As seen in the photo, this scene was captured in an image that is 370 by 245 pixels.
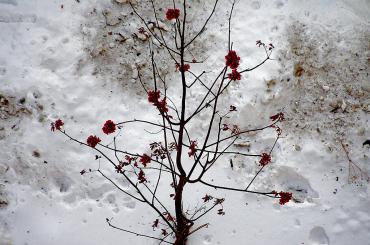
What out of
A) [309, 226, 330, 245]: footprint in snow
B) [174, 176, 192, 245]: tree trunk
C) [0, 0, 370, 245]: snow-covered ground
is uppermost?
[0, 0, 370, 245]: snow-covered ground

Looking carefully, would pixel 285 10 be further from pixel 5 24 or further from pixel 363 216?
pixel 5 24

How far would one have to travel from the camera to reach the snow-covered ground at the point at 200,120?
3439 millimetres

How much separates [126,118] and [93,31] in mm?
1219

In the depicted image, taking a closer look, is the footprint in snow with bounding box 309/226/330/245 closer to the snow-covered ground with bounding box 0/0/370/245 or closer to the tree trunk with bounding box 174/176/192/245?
the snow-covered ground with bounding box 0/0/370/245

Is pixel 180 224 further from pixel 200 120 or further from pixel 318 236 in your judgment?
pixel 318 236

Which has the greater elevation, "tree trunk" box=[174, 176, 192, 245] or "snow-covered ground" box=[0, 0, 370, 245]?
"snow-covered ground" box=[0, 0, 370, 245]

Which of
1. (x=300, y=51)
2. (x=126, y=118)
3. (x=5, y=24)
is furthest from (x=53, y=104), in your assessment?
(x=300, y=51)

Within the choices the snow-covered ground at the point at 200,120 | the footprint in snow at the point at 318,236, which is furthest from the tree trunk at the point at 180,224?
the footprint in snow at the point at 318,236

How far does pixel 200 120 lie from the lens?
3.82 m

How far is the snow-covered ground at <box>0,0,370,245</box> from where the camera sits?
3439 mm

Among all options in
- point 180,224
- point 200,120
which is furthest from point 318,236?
point 200,120

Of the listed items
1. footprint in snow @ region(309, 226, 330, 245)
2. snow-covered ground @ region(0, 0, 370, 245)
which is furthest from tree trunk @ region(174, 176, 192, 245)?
footprint in snow @ region(309, 226, 330, 245)

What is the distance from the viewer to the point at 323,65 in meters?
3.95

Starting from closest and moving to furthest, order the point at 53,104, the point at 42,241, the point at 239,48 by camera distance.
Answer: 1. the point at 42,241
2. the point at 53,104
3. the point at 239,48
